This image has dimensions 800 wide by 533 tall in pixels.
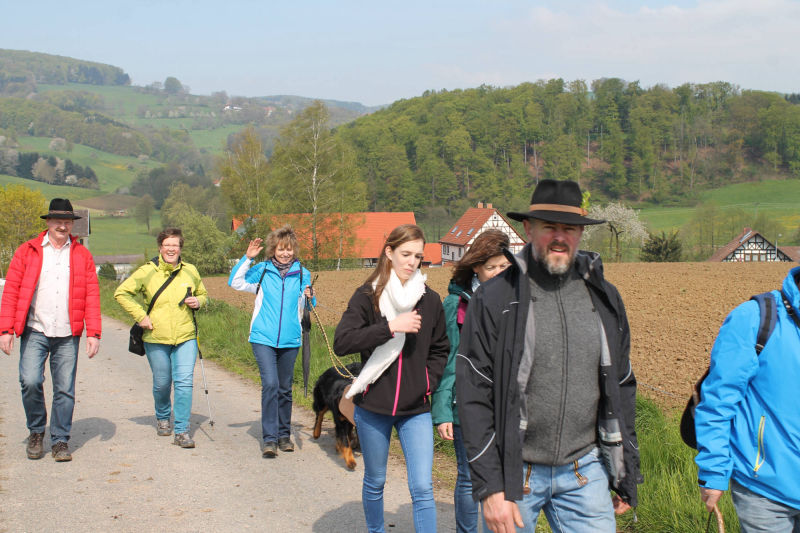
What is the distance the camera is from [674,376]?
1198 cm

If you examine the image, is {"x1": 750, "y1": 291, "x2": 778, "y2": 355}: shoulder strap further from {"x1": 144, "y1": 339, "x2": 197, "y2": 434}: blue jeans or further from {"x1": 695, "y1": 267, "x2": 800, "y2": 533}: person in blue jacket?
{"x1": 144, "y1": 339, "x2": 197, "y2": 434}: blue jeans

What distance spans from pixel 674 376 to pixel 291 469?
793 cm

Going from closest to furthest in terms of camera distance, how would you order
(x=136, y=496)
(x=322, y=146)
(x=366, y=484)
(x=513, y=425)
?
(x=513, y=425) < (x=366, y=484) < (x=136, y=496) < (x=322, y=146)

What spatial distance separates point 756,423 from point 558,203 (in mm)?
1180

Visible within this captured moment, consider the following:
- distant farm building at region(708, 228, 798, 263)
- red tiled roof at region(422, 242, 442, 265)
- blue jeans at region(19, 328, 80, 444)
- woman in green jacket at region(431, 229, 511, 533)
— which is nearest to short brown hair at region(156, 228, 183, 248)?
blue jeans at region(19, 328, 80, 444)

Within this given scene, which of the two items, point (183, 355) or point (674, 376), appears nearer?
point (183, 355)

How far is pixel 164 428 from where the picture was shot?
7336mm

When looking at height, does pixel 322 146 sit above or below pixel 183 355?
above

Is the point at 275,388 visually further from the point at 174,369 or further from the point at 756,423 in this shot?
the point at 756,423

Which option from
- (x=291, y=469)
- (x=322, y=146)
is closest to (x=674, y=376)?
(x=291, y=469)

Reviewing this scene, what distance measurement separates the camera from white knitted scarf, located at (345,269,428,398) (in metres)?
4.10

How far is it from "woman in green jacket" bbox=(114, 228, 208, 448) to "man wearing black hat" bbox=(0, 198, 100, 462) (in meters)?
0.46

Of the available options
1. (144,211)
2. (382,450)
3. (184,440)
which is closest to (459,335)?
(382,450)

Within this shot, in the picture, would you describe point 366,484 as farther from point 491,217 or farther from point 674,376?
point 491,217
